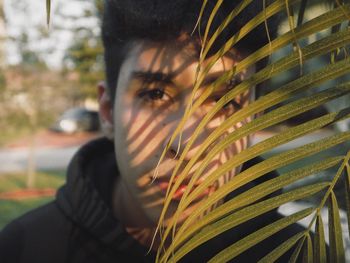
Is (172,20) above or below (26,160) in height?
below

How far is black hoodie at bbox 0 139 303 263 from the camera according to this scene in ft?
4.90

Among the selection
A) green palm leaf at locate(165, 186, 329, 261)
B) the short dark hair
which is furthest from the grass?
green palm leaf at locate(165, 186, 329, 261)

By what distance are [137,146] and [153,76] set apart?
0.61ft

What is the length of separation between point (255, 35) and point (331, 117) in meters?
0.64

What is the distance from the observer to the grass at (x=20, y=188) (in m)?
7.63

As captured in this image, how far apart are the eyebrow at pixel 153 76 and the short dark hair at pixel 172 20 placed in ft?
0.31

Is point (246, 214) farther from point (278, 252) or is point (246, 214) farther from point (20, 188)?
point (20, 188)

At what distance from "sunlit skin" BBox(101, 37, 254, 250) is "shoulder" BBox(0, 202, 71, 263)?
0.51 m

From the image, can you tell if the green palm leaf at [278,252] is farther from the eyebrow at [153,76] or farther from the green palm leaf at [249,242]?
the eyebrow at [153,76]

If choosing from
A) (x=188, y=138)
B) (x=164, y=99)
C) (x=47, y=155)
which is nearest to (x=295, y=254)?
(x=188, y=138)

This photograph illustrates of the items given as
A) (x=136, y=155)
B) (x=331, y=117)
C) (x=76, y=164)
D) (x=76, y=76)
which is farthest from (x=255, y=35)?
(x=76, y=76)

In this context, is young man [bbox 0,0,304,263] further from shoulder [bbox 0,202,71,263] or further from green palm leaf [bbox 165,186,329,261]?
green palm leaf [bbox 165,186,329,261]

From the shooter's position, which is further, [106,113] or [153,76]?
[106,113]

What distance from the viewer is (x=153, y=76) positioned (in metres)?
1.14
